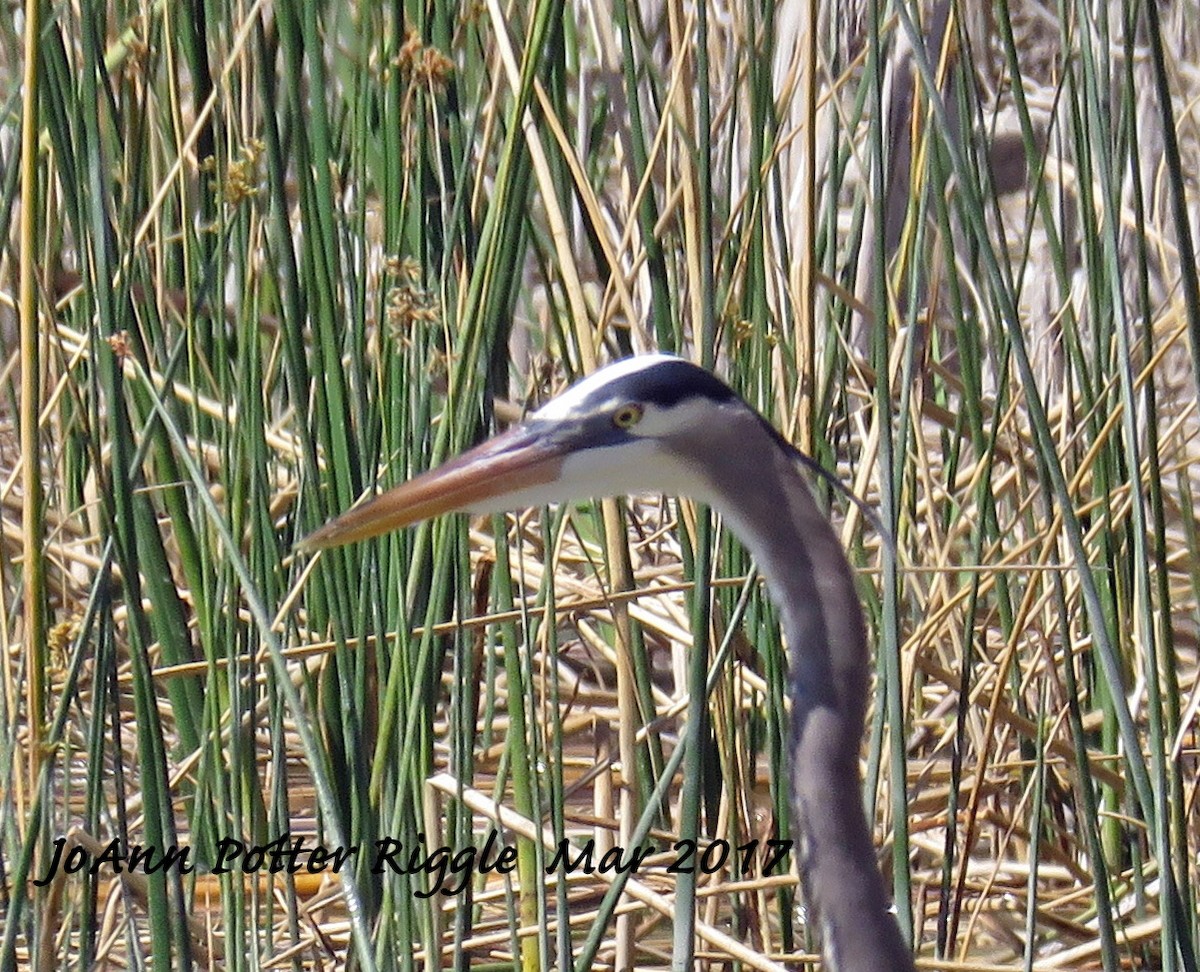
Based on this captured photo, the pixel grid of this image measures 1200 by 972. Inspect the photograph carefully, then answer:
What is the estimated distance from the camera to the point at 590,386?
0.94 meters

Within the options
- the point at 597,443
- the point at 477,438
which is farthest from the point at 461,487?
the point at 477,438

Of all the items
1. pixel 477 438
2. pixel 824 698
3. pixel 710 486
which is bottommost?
pixel 824 698

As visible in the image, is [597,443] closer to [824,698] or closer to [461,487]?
[461,487]

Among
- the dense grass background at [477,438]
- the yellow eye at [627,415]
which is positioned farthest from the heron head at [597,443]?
the dense grass background at [477,438]

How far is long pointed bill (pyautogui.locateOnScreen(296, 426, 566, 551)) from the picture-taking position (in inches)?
35.7

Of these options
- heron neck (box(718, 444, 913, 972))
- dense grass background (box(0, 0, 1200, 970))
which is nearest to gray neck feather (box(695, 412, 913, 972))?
heron neck (box(718, 444, 913, 972))

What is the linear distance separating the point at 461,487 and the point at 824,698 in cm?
23

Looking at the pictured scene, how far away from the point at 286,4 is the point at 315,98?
0.11 meters

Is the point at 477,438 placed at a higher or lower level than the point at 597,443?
higher

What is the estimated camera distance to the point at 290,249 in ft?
4.15

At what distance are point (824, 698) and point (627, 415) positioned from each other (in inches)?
7.6

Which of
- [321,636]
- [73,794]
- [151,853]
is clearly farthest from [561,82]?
[73,794]

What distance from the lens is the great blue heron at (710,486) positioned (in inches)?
36.4

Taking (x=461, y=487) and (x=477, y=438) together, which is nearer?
(x=461, y=487)
